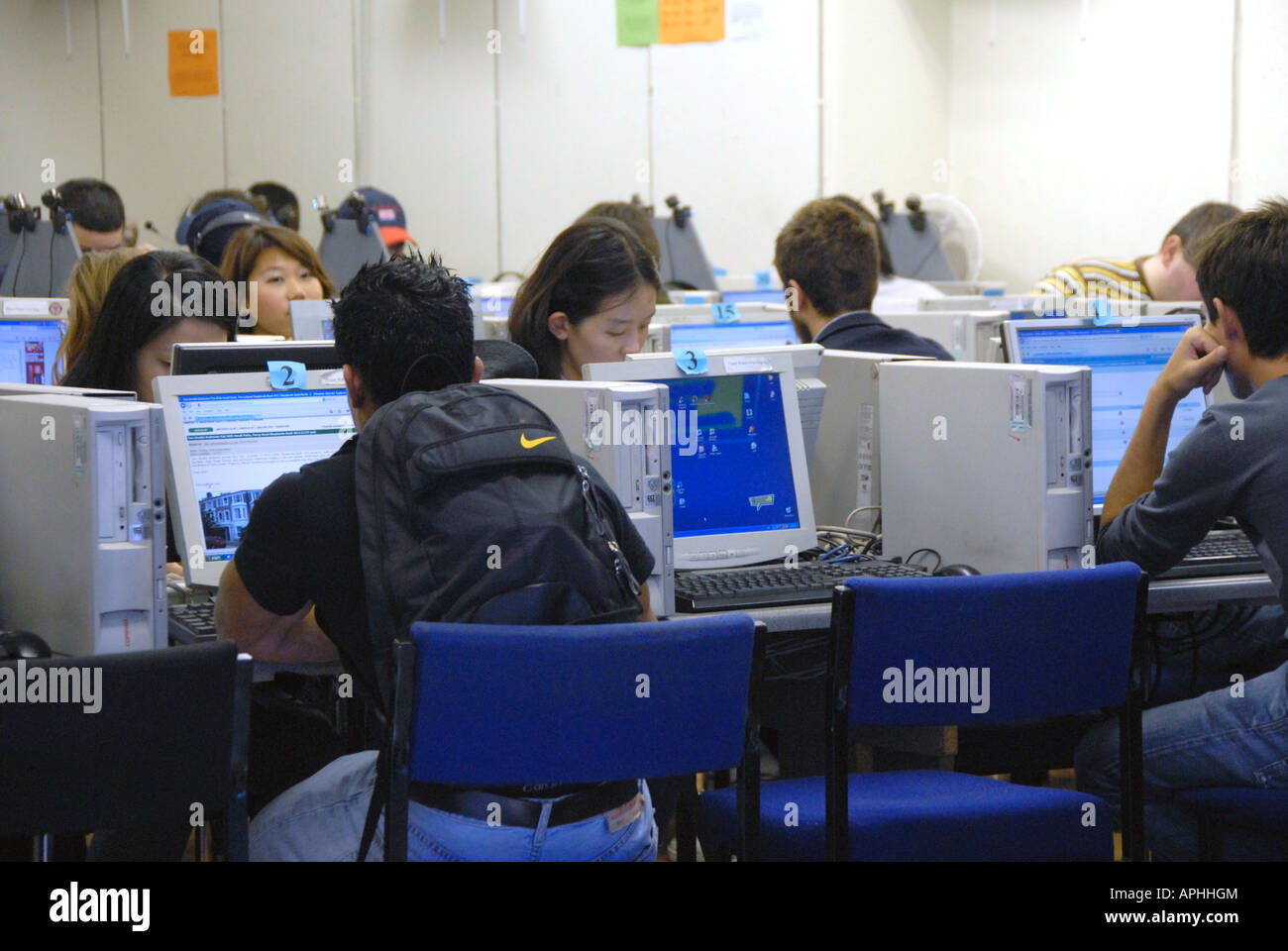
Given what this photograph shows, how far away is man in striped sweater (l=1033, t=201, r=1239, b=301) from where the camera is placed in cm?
458

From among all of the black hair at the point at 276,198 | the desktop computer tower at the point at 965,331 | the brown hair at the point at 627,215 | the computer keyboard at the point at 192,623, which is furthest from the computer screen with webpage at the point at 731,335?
the black hair at the point at 276,198

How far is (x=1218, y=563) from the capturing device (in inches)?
104

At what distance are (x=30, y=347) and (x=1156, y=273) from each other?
3358 mm

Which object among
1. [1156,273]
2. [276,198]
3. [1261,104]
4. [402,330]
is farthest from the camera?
[276,198]

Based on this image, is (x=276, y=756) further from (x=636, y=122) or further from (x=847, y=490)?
(x=636, y=122)

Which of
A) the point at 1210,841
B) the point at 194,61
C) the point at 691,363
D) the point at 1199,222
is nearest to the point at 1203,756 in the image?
the point at 1210,841

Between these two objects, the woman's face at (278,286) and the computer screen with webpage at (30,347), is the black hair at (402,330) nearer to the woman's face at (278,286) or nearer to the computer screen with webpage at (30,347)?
the woman's face at (278,286)

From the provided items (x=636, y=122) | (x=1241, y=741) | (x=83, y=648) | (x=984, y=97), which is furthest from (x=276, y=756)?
(x=984, y=97)

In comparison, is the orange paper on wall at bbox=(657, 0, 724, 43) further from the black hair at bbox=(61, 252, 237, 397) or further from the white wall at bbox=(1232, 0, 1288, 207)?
the black hair at bbox=(61, 252, 237, 397)

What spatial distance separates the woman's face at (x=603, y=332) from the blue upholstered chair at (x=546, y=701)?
1.29 metres

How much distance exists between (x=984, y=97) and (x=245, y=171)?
387 cm

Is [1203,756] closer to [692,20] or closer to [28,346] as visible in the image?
[28,346]

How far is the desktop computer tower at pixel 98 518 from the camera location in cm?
197

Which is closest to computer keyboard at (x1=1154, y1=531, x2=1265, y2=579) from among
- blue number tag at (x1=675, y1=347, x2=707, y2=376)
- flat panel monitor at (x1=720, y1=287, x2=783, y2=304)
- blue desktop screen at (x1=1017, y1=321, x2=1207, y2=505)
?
blue desktop screen at (x1=1017, y1=321, x2=1207, y2=505)
